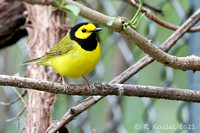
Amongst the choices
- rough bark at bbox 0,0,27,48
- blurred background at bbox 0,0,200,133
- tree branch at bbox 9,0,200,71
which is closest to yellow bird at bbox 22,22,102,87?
blurred background at bbox 0,0,200,133

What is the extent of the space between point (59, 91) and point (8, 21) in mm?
1737

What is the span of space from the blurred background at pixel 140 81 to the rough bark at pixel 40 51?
0.35 ft

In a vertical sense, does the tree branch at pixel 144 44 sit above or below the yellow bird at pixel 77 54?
above

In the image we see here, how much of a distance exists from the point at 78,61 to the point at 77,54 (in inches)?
2.2

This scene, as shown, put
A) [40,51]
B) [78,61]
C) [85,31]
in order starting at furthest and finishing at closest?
[40,51] → [85,31] → [78,61]

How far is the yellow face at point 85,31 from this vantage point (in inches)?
77.5

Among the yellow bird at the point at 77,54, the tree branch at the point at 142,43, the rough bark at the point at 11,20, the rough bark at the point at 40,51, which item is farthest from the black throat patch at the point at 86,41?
the rough bark at the point at 11,20

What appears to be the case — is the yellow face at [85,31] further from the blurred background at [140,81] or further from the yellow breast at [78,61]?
the blurred background at [140,81]

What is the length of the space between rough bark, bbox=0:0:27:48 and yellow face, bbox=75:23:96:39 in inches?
40.7

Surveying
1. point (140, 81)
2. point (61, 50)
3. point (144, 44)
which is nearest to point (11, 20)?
point (61, 50)

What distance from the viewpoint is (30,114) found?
2.02 metres

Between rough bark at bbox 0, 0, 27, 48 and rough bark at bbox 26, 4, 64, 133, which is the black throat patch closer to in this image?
rough bark at bbox 26, 4, 64, 133

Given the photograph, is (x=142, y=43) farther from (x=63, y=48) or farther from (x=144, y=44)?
(x=63, y=48)

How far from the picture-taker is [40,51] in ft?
7.80
